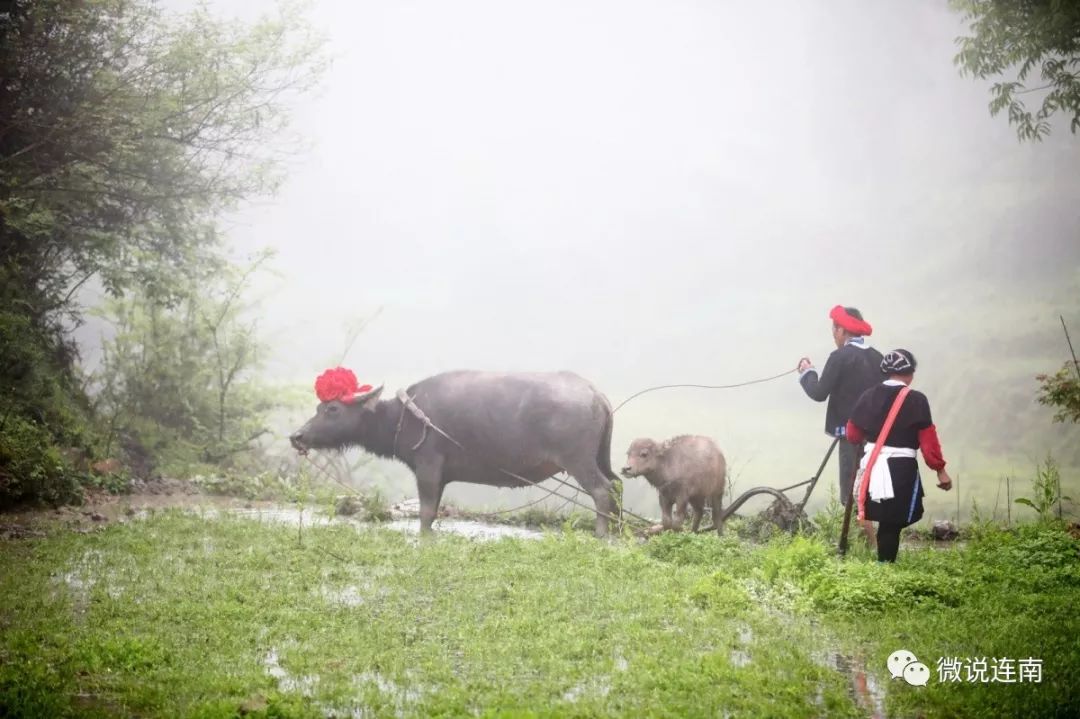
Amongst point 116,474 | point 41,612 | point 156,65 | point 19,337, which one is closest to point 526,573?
point 41,612

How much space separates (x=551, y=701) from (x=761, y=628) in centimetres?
157

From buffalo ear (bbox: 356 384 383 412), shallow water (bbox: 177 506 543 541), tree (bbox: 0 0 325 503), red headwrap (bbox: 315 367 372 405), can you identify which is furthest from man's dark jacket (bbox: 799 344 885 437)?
tree (bbox: 0 0 325 503)

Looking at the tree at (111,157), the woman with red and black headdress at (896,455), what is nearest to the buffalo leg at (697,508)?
the woman with red and black headdress at (896,455)

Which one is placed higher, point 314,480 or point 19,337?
point 19,337

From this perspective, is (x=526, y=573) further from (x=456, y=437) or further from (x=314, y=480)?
(x=314, y=480)

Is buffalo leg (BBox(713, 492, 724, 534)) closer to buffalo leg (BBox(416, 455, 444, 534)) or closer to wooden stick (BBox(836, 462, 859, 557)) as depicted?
wooden stick (BBox(836, 462, 859, 557))

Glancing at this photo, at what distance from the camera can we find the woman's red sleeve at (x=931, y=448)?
5895mm

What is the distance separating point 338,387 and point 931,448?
538cm

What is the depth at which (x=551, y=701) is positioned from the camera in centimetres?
382

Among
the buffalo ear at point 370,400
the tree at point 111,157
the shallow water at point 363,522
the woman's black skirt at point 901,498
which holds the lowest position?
the shallow water at point 363,522

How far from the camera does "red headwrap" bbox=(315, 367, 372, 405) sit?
873cm

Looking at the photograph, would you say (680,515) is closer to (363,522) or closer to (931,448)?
(931,448)

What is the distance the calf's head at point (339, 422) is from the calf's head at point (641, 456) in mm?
2553

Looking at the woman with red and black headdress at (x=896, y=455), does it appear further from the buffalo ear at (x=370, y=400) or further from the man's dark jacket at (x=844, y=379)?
the buffalo ear at (x=370, y=400)
